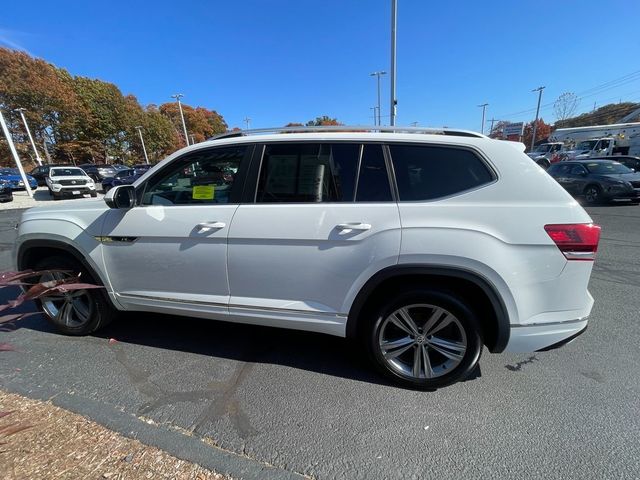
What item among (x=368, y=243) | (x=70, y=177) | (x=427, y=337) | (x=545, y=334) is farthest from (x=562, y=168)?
(x=70, y=177)

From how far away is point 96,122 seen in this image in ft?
137

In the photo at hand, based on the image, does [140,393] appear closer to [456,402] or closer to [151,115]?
[456,402]

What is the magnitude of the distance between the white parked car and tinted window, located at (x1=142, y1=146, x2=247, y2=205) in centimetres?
1727

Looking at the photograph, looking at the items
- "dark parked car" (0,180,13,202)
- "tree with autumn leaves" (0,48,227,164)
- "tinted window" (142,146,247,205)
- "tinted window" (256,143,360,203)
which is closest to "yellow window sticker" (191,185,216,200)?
"tinted window" (142,146,247,205)

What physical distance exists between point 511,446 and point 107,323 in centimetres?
355

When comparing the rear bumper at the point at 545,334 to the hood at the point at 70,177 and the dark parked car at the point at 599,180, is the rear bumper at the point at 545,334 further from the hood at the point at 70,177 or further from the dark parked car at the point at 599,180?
the hood at the point at 70,177

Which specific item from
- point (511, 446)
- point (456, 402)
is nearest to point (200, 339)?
point (456, 402)

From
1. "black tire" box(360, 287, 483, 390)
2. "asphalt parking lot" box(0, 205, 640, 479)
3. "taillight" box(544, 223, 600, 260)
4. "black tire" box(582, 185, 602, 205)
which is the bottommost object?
"black tire" box(582, 185, 602, 205)

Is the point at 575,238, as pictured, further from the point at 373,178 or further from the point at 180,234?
the point at 180,234

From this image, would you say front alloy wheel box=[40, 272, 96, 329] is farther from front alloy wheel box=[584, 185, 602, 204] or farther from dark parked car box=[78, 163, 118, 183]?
dark parked car box=[78, 163, 118, 183]

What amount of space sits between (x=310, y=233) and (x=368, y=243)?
41 centimetres

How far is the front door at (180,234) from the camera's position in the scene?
2.50 metres

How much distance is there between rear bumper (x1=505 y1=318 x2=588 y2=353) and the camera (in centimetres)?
213

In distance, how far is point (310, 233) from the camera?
7.42 ft
